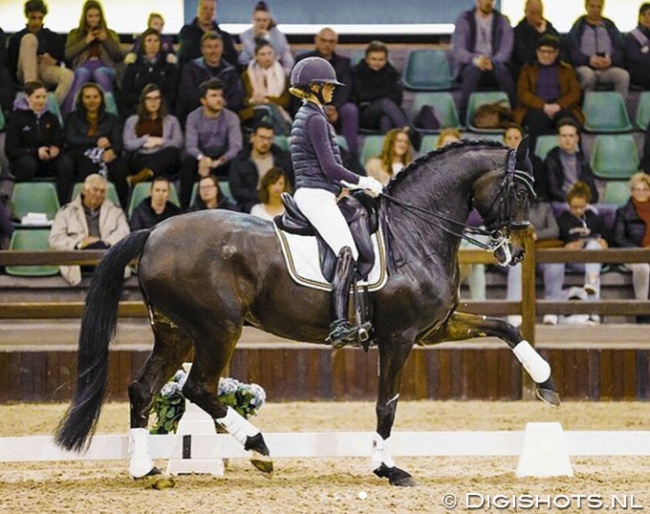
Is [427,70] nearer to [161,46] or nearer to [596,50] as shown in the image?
[596,50]

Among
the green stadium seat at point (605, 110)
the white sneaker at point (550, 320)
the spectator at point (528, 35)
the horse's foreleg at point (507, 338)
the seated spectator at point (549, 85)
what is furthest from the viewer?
the green stadium seat at point (605, 110)

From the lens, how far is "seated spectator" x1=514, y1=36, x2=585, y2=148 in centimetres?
1254

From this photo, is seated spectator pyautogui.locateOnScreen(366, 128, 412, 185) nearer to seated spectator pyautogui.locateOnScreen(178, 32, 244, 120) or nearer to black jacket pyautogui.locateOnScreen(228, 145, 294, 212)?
black jacket pyautogui.locateOnScreen(228, 145, 294, 212)

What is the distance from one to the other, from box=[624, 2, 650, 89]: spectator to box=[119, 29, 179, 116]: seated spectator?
14.1ft

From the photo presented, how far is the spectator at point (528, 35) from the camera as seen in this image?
506 inches

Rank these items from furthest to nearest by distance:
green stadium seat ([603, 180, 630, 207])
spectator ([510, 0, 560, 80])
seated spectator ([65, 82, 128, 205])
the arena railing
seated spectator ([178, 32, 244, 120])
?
spectator ([510, 0, 560, 80]), seated spectator ([178, 32, 244, 120]), green stadium seat ([603, 180, 630, 207]), seated spectator ([65, 82, 128, 205]), the arena railing

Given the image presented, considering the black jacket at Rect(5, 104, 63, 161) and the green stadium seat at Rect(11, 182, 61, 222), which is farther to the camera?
the black jacket at Rect(5, 104, 63, 161)

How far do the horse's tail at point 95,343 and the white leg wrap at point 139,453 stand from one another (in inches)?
8.2

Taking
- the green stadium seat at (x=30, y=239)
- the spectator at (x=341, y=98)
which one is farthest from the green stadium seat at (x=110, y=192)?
the spectator at (x=341, y=98)

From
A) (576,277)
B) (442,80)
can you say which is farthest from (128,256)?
(442,80)

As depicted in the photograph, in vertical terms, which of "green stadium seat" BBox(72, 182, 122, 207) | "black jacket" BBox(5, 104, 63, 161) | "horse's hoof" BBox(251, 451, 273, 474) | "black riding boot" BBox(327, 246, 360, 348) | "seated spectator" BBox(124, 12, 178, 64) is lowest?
"horse's hoof" BBox(251, 451, 273, 474)

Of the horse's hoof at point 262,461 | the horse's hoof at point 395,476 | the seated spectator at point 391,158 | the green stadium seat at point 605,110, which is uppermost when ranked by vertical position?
the green stadium seat at point 605,110

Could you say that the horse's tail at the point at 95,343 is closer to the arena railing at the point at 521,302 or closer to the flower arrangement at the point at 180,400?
the flower arrangement at the point at 180,400

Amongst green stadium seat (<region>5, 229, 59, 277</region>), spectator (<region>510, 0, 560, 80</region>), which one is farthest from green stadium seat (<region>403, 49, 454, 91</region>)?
green stadium seat (<region>5, 229, 59, 277</region>)
